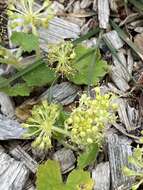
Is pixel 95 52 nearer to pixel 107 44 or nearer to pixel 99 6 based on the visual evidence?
pixel 107 44

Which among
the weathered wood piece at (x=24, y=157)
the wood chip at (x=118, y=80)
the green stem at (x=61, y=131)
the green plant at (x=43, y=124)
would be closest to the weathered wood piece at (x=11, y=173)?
the weathered wood piece at (x=24, y=157)

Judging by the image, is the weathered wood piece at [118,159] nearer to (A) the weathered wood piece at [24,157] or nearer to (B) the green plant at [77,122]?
(B) the green plant at [77,122]

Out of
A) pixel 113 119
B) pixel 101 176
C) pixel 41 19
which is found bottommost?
pixel 101 176

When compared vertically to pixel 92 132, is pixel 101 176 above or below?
below

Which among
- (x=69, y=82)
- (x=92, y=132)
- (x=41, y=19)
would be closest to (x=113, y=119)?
(x=92, y=132)

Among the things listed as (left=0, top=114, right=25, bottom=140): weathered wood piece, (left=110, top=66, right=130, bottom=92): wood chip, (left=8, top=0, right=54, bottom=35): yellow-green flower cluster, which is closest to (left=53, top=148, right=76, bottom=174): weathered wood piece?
(left=0, top=114, right=25, bottom=140): weathered wood piece

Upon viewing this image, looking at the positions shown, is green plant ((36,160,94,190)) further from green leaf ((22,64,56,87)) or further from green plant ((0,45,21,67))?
green plant ((0,45,21,67))

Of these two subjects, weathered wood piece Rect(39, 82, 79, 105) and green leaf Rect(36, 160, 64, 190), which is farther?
weathered wood piece Rect(39, 82, 79, 105)
